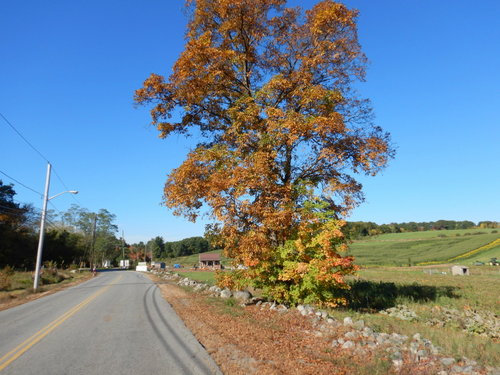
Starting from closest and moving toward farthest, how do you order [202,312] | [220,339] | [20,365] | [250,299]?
[20,365], [220,339], [202,312], [250,299]

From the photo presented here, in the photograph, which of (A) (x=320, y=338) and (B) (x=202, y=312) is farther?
(B) (x=202, y=312)

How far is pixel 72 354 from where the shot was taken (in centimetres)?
700

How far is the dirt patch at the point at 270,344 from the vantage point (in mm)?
6016

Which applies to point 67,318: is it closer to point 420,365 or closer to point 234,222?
point 234,222

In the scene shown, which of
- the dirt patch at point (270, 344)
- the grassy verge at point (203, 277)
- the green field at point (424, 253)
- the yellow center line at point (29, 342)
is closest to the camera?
the dirt patch at point (270, 344)

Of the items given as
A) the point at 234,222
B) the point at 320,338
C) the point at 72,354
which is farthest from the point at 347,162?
the point at 72,354

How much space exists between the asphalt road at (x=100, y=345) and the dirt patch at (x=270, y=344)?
44 centimetres

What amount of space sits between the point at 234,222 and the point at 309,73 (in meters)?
6.44

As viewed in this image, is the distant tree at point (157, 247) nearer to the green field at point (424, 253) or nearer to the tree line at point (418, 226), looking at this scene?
the green field at point (424, 253)

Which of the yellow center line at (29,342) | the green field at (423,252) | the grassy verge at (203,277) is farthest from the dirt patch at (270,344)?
the green field at (423,252)

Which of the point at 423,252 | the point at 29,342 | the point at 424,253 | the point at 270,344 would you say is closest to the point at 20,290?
the point at 29,342

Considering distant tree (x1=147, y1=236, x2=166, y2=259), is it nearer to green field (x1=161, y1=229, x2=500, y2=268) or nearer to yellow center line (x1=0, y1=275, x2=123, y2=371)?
green field (x1=161, y1=229, x2=500, y2=268)

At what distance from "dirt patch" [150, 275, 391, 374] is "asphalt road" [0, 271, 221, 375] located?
17.4 inches

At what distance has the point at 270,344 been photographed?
24.6 ft
